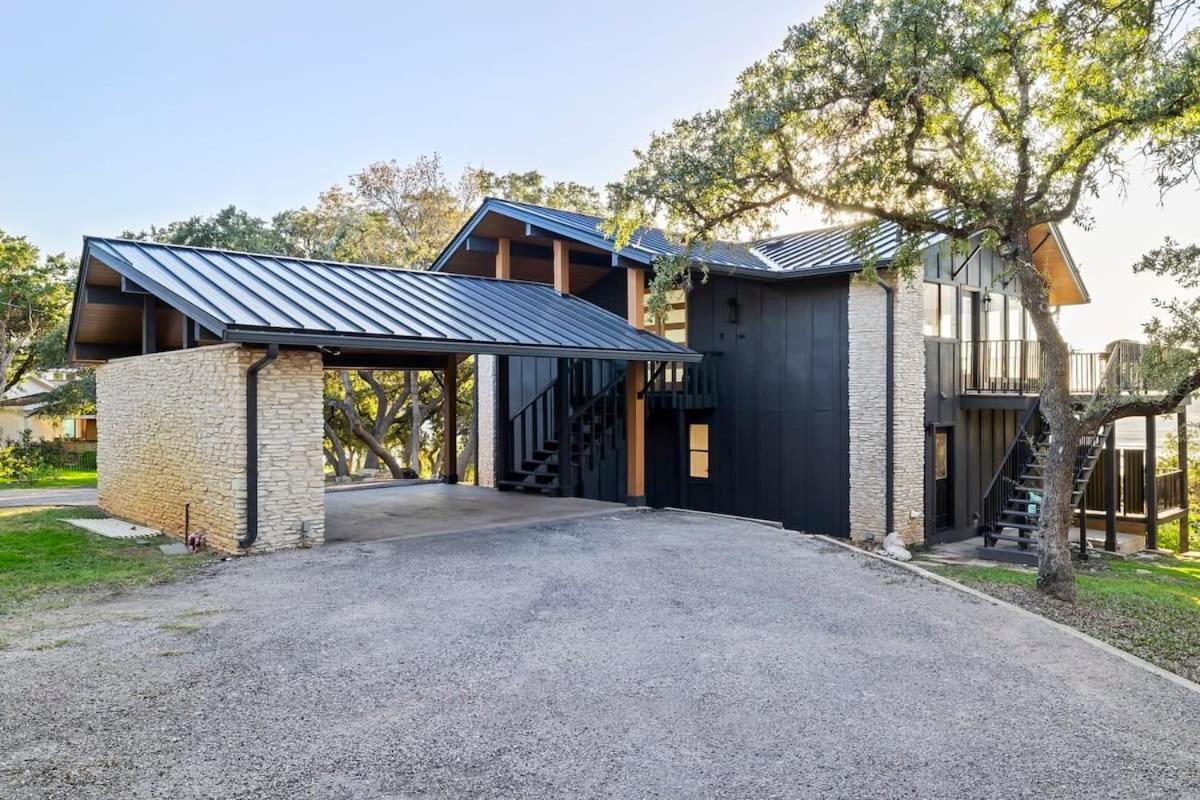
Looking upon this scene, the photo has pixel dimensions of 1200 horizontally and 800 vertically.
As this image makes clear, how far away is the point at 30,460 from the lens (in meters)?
24.6

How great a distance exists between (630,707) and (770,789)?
119 centimetres

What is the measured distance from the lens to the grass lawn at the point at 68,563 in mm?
7738

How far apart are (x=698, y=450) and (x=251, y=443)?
8721 mm

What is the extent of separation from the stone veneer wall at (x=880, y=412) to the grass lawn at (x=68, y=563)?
9.98 m

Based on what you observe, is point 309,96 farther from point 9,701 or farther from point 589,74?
point 9,701

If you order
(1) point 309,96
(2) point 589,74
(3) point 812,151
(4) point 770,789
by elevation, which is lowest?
(4) point 770,789

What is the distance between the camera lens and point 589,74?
18.7m

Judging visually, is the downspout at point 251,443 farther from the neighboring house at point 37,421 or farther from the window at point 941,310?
the neighboring house at point 37,421

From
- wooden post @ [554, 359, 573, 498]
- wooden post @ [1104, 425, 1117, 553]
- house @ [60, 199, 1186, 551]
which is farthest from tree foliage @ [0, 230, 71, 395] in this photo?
wooden post @ [1104, 425, 1117, 553]

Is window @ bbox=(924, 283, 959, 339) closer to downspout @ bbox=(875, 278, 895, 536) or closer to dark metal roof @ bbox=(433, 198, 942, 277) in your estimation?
dark metal roof @ bbox=(433, 198, 942, 277)

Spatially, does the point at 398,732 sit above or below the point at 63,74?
below

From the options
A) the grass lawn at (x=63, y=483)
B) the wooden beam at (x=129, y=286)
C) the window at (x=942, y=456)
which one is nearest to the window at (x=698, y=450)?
the window at (x=942, y=456)

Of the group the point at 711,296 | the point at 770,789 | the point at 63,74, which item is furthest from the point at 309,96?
the point at 770,789

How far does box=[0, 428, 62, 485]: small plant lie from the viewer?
22172 millimetres
